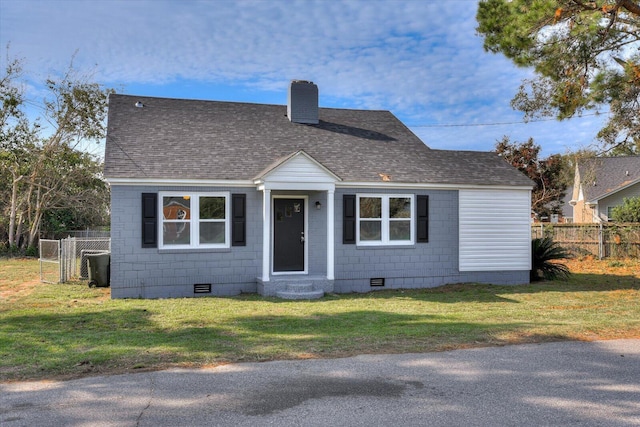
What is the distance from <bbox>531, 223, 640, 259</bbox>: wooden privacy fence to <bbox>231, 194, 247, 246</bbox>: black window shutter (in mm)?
15817

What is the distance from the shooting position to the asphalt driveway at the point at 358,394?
4402 mm

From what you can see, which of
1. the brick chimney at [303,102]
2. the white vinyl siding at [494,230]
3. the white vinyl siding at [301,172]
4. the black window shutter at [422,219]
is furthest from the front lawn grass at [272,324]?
the brick chimney at [303,102]

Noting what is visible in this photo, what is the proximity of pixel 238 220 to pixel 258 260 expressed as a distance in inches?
46.2

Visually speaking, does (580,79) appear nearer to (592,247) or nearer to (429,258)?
(429,258)

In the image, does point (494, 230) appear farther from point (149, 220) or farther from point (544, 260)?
point (149, 220)

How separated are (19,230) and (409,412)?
82.9 ft

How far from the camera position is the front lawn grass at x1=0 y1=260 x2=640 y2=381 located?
657 centimetres

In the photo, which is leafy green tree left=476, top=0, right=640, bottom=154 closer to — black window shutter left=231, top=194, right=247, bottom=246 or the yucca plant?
the yucca plant

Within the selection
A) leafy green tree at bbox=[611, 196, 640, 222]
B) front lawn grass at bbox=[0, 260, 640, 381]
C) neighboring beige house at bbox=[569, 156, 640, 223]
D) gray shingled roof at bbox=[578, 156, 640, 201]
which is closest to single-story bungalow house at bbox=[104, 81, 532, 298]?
front lawn grass at bbox=[0, 260, 640, 381]

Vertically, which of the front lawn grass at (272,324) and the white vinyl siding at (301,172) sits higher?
the white vinyl siding at (301,172)

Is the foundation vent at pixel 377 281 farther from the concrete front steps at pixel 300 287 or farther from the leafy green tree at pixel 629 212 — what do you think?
the leafy green tree at pixel 629 212

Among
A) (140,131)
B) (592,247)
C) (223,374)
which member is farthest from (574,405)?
(592,247)

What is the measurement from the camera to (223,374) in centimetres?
571

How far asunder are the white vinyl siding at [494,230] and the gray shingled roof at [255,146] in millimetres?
485
